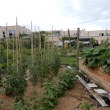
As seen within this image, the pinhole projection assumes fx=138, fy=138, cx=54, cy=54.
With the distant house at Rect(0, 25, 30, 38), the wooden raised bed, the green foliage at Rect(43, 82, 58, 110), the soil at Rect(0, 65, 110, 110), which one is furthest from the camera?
the wooden raised bed

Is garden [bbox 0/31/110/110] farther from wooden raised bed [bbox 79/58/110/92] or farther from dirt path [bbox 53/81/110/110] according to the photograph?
wooden raised bed [bbox 79/58/110/92]

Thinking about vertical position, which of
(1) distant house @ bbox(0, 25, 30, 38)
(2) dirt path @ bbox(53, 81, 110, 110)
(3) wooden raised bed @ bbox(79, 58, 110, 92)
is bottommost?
(2) dirt path @ bbox(53, 81, 110, 110)

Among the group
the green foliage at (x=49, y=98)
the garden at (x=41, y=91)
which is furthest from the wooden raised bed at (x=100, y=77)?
the green foliage at (x=49, y=98)

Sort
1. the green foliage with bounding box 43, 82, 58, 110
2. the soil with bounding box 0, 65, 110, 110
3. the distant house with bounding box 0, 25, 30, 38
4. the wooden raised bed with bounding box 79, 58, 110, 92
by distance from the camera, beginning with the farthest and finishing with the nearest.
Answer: the wooden raised bed with bounding box 79, 58, 110, 92
the distant house with bounding box 0, 25, 30, 38
the soil with bounding box 0, 65, 110, 110
the green foliage with bounding box 43, 82, 58, 110

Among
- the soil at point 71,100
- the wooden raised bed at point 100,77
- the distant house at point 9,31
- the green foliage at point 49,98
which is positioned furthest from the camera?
the wooden raised bed at point 100,77

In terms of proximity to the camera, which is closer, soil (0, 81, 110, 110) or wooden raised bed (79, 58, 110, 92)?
soil (0, 81, 110, 110)

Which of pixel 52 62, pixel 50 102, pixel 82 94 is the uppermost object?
pixel 52 62

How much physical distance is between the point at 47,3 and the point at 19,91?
3.72 metres

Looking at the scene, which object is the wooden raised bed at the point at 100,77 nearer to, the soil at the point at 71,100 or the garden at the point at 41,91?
the garden at the point at 41,91

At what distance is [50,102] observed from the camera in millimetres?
2479

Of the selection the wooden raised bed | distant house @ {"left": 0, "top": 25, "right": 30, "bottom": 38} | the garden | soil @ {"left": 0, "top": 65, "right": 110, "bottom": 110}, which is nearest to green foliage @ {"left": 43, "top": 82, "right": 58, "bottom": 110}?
the garden

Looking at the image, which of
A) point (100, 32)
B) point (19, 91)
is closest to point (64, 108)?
point (19, 91)

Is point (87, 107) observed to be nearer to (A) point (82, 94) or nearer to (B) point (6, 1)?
(A) point (82, 94)

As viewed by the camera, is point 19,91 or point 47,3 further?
point 47,3
